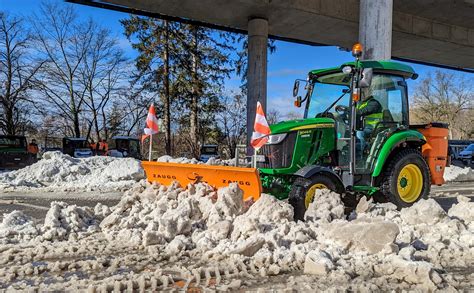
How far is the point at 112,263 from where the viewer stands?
14.2ft

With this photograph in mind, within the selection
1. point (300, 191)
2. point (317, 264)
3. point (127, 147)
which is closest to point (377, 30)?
point (300, 191)

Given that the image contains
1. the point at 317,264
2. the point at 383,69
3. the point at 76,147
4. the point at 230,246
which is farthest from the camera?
the point at 76,147

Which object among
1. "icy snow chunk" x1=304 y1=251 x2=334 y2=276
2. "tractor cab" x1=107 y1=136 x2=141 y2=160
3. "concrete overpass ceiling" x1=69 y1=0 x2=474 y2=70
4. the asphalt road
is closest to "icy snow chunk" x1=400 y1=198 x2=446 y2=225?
"icy snow chunk" x1=304 y1=251 x2=334 y2=276

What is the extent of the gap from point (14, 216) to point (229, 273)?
3.47m

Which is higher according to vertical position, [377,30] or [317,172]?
[377,30]

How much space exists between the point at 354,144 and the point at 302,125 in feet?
2.82

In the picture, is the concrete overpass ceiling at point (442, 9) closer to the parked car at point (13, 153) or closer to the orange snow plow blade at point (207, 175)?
the orange snow plow blade at point (207, 175)

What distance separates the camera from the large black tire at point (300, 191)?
18.5 ft

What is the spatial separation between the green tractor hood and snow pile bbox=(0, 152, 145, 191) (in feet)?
21.5

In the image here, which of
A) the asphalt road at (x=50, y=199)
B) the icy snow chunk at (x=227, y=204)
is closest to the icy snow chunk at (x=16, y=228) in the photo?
the asphalt road at (x=50, y=199)

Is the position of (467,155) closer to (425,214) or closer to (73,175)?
(73,175)

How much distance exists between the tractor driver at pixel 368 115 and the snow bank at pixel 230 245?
1.19m

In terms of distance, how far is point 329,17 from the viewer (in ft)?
52.7

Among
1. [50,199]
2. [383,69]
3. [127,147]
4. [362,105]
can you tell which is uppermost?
[383,69]
